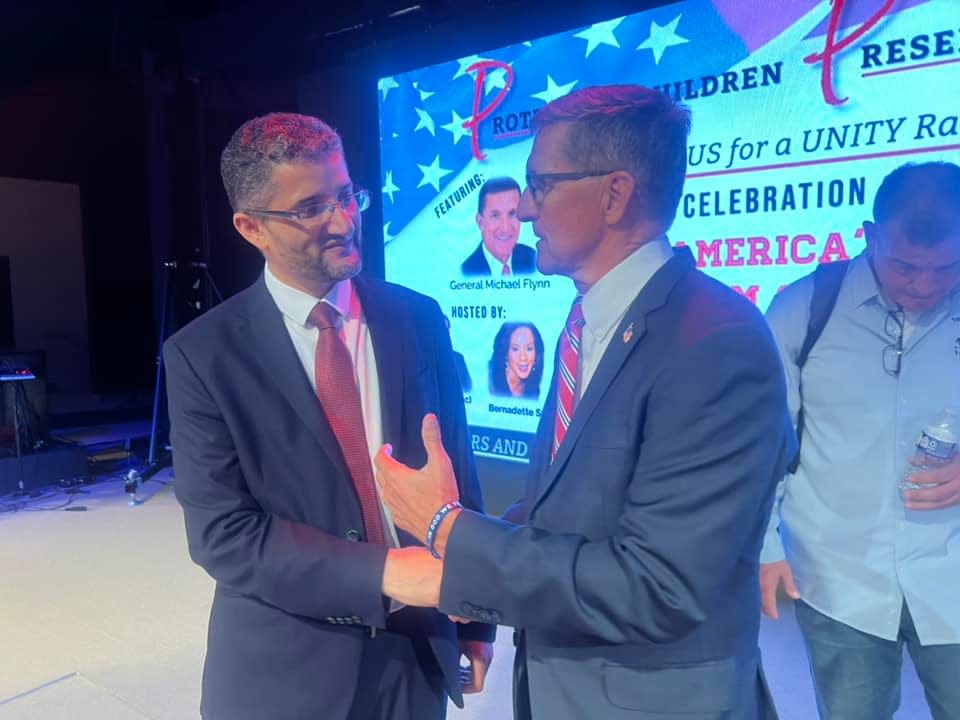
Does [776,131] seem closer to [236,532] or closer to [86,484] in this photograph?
[236,532]

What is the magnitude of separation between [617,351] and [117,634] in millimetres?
3082

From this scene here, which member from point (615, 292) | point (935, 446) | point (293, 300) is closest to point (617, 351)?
point (615, 292)

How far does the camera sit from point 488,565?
90 cm

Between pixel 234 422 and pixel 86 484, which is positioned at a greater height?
pixel 234 422

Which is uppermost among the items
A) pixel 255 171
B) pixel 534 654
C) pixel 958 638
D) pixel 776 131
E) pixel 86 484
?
pixel 776 131

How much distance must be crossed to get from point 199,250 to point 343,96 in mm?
2597

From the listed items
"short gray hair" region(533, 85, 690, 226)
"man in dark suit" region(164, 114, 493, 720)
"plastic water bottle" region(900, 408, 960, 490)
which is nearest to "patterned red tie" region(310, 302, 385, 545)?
"man in dark suit" region(164, 114, 493, 720)

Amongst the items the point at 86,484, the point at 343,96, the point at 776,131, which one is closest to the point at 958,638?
the point at 776,131

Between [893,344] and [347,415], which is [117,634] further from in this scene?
[893,344]

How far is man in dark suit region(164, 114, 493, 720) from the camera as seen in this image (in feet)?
3.69

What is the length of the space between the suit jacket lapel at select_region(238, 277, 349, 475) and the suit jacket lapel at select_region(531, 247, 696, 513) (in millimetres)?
391

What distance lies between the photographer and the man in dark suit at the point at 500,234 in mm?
3891

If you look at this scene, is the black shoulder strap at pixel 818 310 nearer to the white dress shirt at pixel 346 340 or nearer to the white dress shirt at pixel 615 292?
the white dress shirt at pixel 615 292

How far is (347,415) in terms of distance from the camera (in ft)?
4.06
